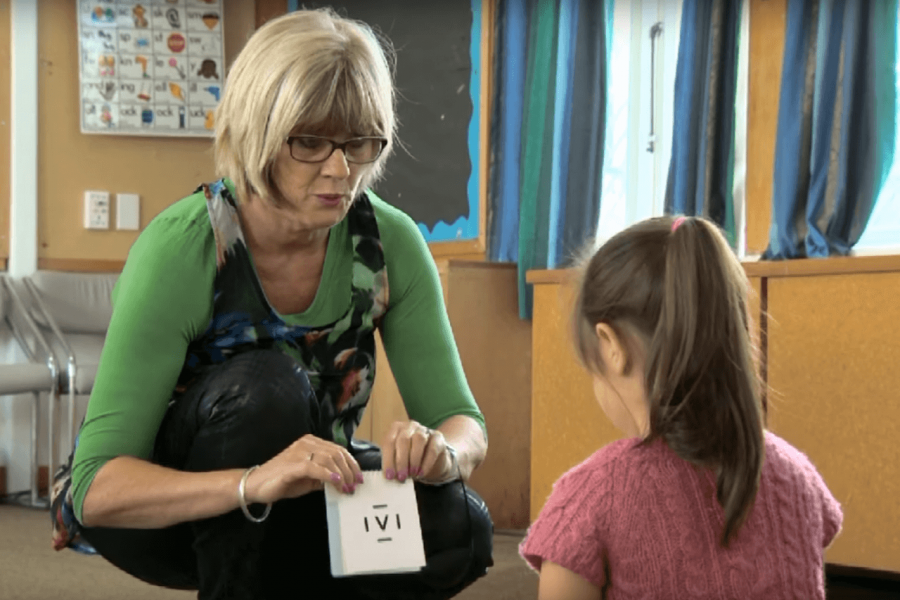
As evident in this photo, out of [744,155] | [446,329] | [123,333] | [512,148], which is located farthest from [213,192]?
[512,148]

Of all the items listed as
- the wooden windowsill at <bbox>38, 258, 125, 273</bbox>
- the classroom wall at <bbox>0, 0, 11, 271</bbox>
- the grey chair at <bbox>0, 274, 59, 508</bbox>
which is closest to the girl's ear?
the grey chair at <bbox>0, 274, 59, 508</bbox>

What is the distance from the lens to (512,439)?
10.3 ft

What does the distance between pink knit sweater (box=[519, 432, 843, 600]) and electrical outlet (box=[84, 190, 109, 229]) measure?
3.40m

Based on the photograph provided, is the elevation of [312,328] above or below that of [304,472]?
above

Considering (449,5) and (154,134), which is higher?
(449,5)

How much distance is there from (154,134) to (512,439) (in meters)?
2.00

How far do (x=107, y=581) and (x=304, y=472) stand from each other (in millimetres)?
1461

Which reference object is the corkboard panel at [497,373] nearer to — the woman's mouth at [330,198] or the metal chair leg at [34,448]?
the metal chair leg at [34,448]

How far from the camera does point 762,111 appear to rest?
2.75 meters

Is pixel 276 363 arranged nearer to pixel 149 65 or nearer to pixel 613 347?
pixel 613 347

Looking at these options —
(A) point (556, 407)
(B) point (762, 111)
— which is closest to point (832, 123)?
(B) point (762, 111)

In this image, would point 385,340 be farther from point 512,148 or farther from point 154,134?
point 154,134

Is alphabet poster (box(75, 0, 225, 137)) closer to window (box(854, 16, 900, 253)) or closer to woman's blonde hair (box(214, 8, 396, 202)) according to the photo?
window (box(854, 16, 900, 253))

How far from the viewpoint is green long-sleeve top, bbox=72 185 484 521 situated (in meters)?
1.27
